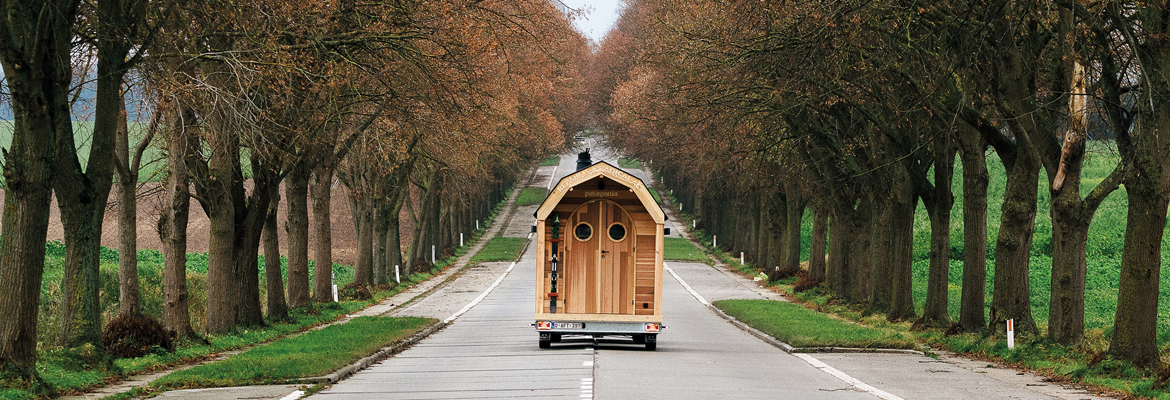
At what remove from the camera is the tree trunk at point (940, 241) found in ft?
84.8

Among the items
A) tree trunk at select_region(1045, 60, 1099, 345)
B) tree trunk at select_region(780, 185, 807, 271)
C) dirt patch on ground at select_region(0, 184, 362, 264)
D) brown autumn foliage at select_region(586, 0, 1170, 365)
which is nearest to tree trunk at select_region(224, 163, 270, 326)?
brown autumn foliage at select_region(586, 0, 1170, 365)

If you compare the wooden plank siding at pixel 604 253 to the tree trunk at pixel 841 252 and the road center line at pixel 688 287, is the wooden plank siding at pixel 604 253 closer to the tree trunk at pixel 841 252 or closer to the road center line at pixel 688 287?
the tree trunk at pixel 841 252

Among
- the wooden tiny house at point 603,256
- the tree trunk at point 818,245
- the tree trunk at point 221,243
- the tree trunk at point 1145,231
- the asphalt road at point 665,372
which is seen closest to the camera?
the asphalt road at point 665,372

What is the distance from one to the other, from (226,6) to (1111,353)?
44.3 feet

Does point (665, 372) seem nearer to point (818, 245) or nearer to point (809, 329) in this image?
point (809, 329)

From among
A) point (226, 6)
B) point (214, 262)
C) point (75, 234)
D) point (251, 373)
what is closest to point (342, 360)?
point (251, 373)

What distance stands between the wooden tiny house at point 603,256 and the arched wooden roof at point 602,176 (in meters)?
0.02

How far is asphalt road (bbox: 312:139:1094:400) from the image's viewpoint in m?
14.2

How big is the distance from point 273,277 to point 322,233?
20.6 ft

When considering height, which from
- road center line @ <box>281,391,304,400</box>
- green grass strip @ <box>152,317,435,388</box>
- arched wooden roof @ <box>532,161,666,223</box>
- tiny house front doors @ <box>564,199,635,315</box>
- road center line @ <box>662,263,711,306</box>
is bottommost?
road center line @ <box>662,263,711,306</box>

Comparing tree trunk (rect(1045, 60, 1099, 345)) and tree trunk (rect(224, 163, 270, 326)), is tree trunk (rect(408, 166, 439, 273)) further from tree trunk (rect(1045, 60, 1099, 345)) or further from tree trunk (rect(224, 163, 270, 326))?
tree trunk (rect(1045, 60, 1099, 345))

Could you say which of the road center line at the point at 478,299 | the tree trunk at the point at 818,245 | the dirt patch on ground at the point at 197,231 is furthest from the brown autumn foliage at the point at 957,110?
the dirt patch on ground at the point at 197,231

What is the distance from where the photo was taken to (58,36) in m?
14.1

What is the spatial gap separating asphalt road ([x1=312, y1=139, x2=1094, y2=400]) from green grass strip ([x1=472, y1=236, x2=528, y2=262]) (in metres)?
36.4
